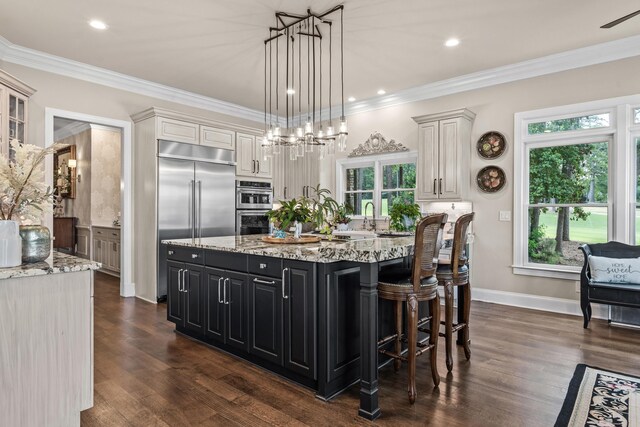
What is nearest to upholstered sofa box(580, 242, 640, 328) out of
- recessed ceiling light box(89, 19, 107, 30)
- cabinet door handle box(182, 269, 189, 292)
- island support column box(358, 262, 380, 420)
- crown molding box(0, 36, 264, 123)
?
island support column box(358, 262, 380, 420)

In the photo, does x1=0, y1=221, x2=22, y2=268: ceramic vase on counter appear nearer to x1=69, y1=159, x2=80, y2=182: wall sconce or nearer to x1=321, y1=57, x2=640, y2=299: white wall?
x1=321, y1=57, x2=640, y2=299: white wall

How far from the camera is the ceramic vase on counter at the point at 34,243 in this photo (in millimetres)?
1856

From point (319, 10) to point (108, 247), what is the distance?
5.87 metres

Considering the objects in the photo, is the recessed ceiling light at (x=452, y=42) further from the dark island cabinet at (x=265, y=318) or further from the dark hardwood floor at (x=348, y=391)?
the dark island cabinet at (x=265, y=318)

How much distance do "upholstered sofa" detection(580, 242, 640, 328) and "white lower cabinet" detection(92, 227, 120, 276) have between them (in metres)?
6.98

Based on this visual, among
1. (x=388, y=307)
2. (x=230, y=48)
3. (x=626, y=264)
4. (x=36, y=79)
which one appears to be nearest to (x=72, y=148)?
(x=36, y=79)

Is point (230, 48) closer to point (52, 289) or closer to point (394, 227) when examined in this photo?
point (394, 227)

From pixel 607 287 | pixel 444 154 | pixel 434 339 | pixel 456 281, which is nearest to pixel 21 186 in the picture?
pixel 434 339

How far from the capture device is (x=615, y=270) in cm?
370

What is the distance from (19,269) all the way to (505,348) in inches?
140

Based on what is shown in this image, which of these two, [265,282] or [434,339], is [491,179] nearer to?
[434,339]

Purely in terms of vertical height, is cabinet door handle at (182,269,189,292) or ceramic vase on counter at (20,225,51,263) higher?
ceramic vase on counter at (20,225,51,263)

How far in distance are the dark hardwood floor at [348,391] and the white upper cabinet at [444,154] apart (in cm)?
197

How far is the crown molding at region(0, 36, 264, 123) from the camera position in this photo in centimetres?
420
